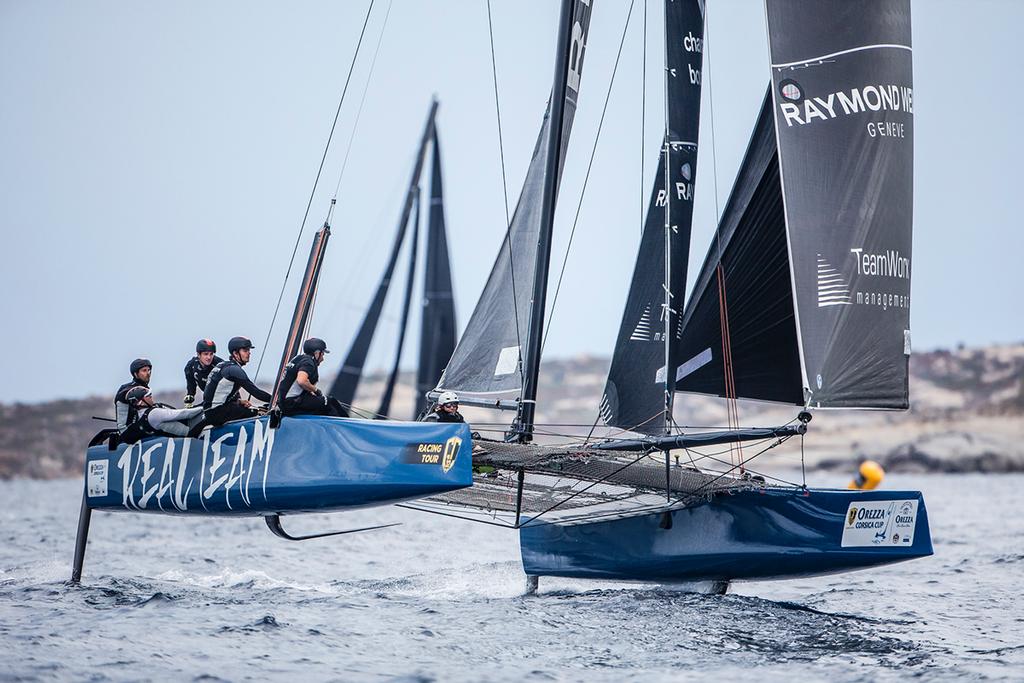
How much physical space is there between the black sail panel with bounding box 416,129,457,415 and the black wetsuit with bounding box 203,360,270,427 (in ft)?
42.1

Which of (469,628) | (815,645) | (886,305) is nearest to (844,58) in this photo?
(886,305)

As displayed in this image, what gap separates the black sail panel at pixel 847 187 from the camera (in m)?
9.18

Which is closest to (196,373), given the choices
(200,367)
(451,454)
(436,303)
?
(200,367)

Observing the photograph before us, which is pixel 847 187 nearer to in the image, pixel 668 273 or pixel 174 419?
pixel 668 273

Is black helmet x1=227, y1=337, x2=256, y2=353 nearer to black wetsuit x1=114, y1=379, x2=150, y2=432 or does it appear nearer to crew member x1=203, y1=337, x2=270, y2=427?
crew member x1=203, y1=337, x2=270, y2=427

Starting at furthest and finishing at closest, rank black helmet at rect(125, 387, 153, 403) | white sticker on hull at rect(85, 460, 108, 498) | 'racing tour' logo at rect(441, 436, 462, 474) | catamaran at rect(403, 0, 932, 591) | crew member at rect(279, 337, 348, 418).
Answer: white sticker on hull at rect(85, 460, 108, 498) → black helmet at rect(125, 387, 153, 403) → catamaran at rect(403, 0, 932, 591) → crew member at rect(279, 337, 348, 418) → 'racing tour' logo at rect(441, 436, 462, 474)

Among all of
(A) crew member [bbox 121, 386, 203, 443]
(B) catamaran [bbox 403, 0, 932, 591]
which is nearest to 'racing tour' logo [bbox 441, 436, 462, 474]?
(B) catamaran [bbox 403, 0, 932, 591]

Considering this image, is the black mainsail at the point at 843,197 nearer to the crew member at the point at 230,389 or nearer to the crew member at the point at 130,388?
the crew member at the point at 230,389

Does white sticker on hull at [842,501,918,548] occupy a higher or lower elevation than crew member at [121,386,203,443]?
lower

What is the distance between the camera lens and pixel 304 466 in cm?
903

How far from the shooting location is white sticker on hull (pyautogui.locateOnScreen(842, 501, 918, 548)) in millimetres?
9438

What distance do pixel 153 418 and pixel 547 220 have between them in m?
3.87

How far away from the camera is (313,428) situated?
9102 millimetres

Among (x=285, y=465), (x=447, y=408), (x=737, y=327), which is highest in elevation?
(x=737, y=327)
